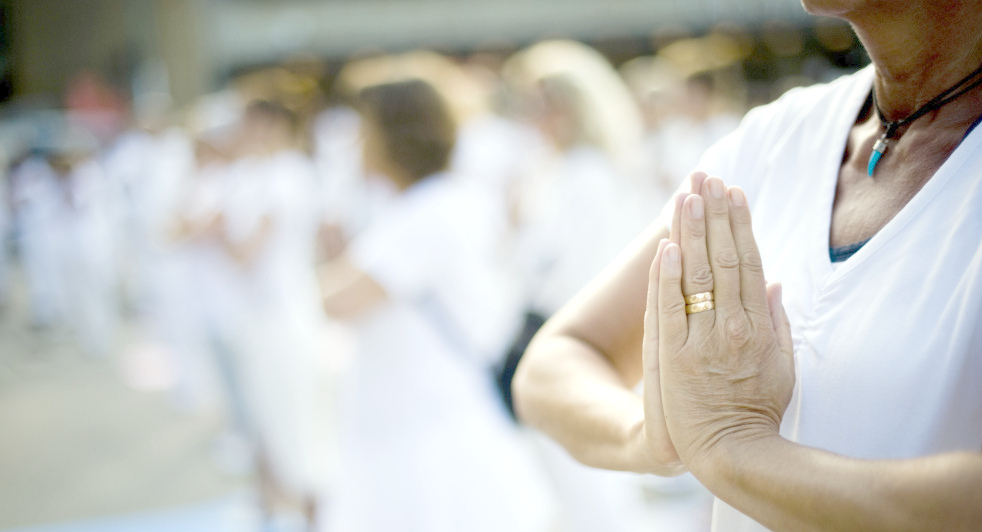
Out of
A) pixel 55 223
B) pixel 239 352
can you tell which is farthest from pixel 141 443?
pixel 55 223

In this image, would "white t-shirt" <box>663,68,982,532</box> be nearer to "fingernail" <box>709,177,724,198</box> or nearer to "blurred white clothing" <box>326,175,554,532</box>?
"fingernail" <box>709,177,724,198</box>

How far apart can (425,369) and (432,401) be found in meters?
0.13

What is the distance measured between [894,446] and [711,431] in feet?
0.61

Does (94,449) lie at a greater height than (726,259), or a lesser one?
lesser

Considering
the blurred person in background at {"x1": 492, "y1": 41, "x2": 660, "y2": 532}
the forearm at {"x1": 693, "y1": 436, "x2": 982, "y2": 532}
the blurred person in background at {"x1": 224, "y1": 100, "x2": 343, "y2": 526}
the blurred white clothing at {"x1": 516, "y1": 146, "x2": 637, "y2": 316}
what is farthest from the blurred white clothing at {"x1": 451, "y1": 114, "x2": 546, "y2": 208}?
the forearm at {"x1": 693, "y1": 436, "x2": 982, "y2": 532}

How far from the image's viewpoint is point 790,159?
107 cm

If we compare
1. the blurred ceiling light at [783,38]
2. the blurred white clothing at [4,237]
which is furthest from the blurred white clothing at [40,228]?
the blurred ceiling light at [783,38]

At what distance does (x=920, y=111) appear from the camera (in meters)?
0.96

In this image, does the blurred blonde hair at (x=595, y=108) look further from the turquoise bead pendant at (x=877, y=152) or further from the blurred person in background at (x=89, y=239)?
the blurred person in background at (x=89, y=239)

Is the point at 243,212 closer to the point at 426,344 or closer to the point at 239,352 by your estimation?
the point at 239,352

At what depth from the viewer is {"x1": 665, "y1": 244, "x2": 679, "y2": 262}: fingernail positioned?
89cm

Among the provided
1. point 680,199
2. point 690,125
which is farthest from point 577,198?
point 690,125

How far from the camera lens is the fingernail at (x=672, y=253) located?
89 centimetres

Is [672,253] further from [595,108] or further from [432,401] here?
[595,108]
